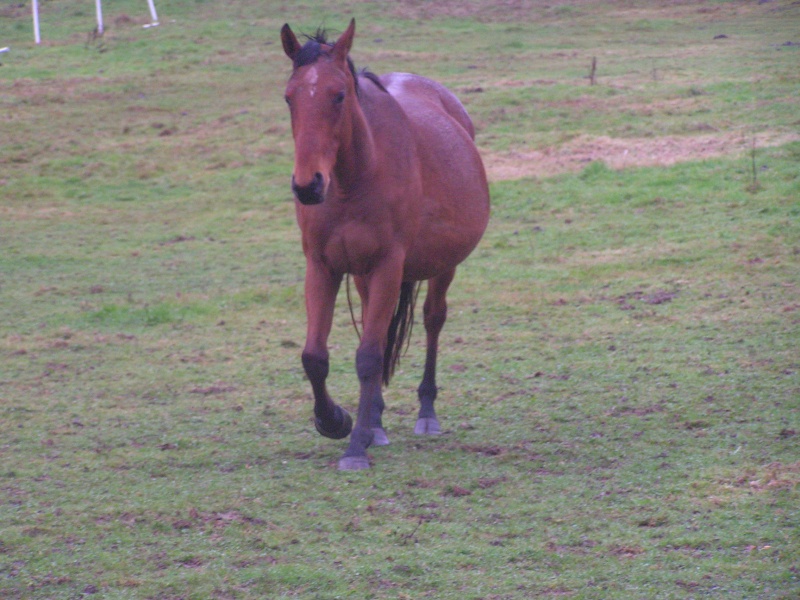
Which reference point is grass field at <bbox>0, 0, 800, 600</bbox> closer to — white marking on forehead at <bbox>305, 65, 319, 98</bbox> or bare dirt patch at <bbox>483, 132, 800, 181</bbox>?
bare dirt patch at <bbox>483, 132, 800, 181</bbox>

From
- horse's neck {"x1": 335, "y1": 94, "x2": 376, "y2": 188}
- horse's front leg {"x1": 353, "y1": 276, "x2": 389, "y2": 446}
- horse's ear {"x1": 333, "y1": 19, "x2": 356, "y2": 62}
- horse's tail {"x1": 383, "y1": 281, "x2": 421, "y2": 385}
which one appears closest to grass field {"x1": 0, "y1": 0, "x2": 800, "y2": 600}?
horse's front leg {"x1": 353, "y1": 276, "x2": 389, "y2": 446}

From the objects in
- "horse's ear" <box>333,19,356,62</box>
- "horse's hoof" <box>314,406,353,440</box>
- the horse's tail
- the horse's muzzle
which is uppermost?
"horse's ear" <box>333,19,356,62</box>

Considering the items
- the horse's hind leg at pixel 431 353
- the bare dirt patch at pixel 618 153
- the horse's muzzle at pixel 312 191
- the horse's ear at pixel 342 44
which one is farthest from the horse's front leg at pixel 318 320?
the bare dirt patch at pixel 618 153

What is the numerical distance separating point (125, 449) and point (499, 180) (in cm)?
798

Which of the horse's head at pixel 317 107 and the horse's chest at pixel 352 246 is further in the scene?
the horse's chest at pixel 352 246

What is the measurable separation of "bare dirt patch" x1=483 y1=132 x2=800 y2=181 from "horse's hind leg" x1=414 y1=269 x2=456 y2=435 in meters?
6.65

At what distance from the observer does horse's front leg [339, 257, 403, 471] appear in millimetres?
4633

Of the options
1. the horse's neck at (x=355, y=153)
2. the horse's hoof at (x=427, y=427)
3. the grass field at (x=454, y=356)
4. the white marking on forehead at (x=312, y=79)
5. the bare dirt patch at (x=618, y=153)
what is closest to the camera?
the grass field at (x=454, y=356)

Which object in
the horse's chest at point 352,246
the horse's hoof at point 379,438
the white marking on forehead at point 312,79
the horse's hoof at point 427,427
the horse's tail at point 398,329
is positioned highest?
the white marking on forehead at point 312,79

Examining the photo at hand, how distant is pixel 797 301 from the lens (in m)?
7.37

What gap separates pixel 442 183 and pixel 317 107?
3.98ft

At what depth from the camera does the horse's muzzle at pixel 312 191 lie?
12.9ft

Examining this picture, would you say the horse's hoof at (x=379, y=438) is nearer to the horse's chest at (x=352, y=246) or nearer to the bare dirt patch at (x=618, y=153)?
the horse's chest at (x=352, y=246)

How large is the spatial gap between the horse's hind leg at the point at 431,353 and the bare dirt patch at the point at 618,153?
6653 mm
